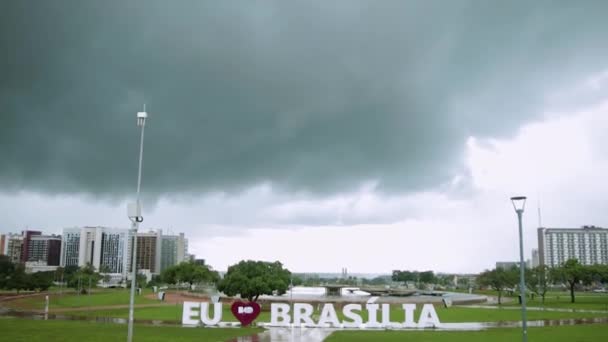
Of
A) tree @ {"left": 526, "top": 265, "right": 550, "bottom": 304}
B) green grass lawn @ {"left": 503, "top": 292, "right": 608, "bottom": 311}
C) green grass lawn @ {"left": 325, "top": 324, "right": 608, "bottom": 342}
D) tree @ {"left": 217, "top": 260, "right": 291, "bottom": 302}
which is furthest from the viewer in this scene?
tree @ {"left": 526, "top": 265, "right": 550, "bottom": 304}

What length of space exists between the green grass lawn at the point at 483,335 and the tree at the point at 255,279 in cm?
2278

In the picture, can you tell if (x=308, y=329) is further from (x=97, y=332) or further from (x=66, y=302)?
(x=66, y=302)

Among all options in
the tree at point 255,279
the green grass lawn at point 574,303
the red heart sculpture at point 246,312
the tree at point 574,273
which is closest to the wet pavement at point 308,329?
the red heart sculpture at point 246,312

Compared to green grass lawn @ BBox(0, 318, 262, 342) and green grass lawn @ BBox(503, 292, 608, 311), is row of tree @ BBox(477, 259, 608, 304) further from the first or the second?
green grass lawn @ BBox(0, 318, 262, 342)

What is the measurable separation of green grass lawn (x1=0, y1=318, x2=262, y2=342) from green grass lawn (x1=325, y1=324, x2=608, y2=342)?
304 inches

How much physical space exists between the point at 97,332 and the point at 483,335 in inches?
1097

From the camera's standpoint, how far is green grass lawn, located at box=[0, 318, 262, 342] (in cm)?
3328

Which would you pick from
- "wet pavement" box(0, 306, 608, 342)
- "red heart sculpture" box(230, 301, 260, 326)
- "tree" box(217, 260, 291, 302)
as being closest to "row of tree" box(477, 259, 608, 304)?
"wet pavement" box(0, 306, 608, 342)

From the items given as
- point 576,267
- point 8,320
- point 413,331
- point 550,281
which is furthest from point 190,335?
point 550,281

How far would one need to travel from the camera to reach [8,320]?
46219mm

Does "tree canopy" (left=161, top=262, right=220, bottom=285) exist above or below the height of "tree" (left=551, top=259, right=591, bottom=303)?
below

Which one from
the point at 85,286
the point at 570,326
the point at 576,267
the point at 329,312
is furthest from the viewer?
the point at 85,286

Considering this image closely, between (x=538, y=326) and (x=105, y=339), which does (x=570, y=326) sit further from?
(x=105, y=339)

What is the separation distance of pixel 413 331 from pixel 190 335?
17.6 metres
